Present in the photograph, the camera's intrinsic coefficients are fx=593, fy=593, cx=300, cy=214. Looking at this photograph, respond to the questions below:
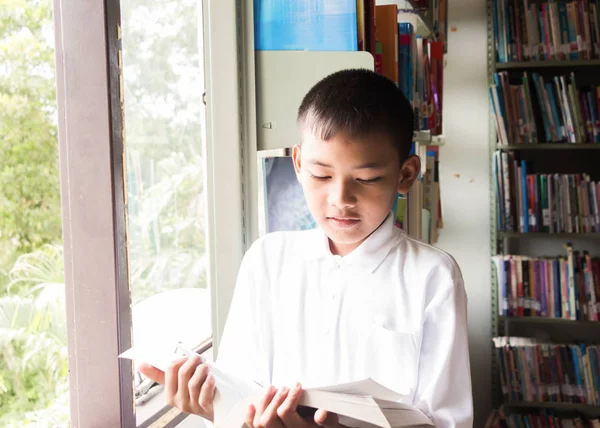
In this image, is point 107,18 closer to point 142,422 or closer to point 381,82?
point 381,82

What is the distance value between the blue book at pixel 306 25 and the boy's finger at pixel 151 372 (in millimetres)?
755

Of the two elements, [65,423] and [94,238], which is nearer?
[94,238]

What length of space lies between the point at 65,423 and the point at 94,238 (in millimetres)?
433

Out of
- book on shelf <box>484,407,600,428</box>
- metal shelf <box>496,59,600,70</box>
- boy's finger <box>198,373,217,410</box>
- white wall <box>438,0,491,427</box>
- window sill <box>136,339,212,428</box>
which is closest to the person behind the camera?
boy's finger <box>198,373,217,410</box>

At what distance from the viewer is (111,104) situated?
3.83 ft

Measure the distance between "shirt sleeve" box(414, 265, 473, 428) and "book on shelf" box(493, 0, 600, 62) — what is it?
212cm

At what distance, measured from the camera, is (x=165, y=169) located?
167cm

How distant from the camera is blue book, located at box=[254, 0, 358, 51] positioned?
125cm

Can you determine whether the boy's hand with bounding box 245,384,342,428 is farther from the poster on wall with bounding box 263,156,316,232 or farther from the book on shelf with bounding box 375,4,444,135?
the book on shelf with bounding box 375,4,444,135

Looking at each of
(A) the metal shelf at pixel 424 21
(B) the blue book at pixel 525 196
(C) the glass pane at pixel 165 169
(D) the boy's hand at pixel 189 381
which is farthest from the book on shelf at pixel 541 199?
(D) the boy's hand at pixel 189 381

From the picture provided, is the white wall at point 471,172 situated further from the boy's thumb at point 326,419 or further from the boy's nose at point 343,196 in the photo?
the boy's thumb at point 326,419

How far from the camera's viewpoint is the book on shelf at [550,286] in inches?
106

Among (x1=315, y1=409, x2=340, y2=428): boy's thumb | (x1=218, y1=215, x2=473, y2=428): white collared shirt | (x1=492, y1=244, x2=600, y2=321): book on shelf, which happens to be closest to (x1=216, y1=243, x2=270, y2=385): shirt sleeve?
(x1=218, y1=215, x2=473, y2=428): white collared shirt

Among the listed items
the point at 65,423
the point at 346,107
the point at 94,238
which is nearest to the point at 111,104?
the point at 94,238
